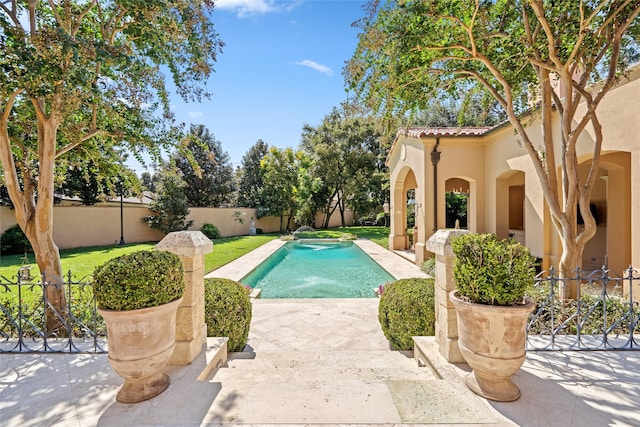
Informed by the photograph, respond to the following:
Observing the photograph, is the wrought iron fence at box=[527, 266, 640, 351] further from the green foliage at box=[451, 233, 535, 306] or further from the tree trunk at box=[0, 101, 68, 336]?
the tree trunk at box=[0, 101, 68, 336]

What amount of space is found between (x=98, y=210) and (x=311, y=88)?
48.8ft

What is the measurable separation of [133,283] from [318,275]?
9.83 metres

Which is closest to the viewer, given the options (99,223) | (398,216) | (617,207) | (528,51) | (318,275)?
(528,51)

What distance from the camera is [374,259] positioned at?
1323 centimetres

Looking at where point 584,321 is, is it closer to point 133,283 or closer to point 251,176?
point 133,283

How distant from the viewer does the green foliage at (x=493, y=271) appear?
257 cm

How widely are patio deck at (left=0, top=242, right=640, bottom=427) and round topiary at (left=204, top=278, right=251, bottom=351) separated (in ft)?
0.98

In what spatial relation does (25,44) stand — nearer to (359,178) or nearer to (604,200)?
(604,200)

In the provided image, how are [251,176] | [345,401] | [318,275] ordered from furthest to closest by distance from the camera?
1. [251,176]
2. [318,275]
3. [345,401]

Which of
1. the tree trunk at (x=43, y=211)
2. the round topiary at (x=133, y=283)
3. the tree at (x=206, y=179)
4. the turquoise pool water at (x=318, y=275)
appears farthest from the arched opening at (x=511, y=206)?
the tree at (x=206, y=179)

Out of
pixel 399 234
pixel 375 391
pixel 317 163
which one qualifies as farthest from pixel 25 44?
pixel 317 163

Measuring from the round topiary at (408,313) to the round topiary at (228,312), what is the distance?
2.27 metres

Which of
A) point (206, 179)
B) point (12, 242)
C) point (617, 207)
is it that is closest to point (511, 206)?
point (617, 207)

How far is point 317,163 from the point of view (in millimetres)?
28484
